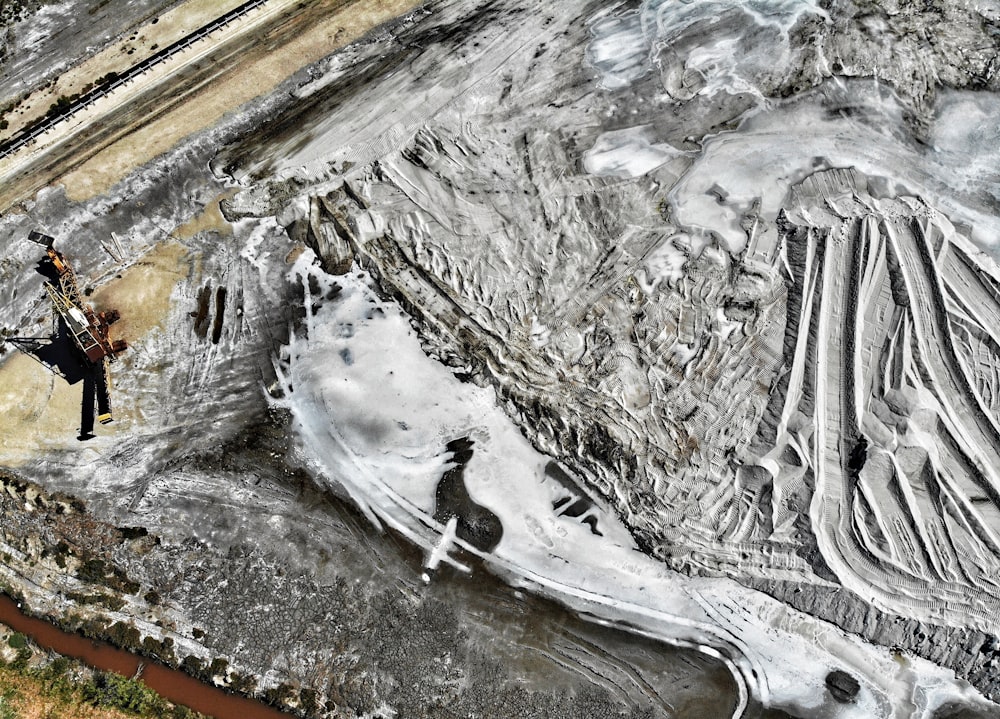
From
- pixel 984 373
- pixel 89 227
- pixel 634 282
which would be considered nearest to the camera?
pixel 984 373

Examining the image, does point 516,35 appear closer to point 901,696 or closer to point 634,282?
point 634,282

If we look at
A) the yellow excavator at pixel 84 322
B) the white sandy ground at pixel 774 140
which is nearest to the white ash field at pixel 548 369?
the white sandy ground at pixel 774 140

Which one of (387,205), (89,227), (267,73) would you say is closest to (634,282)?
(387,205)

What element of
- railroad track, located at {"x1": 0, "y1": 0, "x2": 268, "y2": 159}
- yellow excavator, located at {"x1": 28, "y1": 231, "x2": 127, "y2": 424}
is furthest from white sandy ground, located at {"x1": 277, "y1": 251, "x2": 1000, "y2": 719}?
railroad track, located at {"x1": 0, "y1": 0, "x2": 268, "y2": 159}

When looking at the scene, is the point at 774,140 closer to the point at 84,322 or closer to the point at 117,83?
the point at 117,83

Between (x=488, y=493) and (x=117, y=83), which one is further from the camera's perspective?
(x=117, y=83)

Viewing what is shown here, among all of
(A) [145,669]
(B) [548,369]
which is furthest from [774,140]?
(A) [145,669]

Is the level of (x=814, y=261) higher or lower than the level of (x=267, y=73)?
lower
